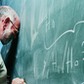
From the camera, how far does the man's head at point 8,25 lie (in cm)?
169

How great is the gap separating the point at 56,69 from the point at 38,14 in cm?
37

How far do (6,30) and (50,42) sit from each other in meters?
0.52

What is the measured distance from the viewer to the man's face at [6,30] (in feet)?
5.57

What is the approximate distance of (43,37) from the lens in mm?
1342

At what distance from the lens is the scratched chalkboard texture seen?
1039 millimetres

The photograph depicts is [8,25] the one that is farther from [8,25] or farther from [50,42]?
[50,42]

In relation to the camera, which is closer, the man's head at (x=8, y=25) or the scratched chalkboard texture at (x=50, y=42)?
the scratched chalkboard texture at (x=50, y=42)

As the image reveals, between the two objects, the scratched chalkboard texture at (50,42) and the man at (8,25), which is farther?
the man at (8,25)

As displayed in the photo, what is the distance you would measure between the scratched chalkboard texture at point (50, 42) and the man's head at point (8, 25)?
43 mm

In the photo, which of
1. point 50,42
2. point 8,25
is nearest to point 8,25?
point 8,25

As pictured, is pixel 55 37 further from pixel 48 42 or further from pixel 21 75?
pixel 21 75

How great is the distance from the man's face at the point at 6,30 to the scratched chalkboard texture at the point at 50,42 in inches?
2.2

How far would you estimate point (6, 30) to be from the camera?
67.1 inches

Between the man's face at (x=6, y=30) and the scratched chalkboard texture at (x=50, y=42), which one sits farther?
the man's face at (x=6, y=30)
